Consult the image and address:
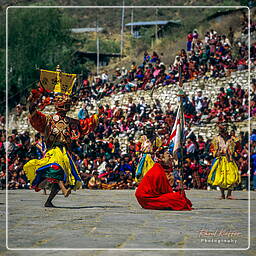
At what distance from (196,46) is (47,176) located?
63.4 feet

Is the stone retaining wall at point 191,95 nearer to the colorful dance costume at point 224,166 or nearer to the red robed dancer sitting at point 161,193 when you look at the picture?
the colorful dance costume at point 224,166

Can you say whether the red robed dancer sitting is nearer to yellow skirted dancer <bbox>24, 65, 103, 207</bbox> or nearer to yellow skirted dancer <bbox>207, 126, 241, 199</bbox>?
yellow skirted dancer <bbox>24, 65, 103, 207</bbox>

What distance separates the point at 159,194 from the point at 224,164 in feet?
13.1

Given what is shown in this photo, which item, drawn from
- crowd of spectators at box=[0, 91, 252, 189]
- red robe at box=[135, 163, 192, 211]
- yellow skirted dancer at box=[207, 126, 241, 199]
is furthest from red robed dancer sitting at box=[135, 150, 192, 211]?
crowd of spectators at box=[0, 91, 252, 189]

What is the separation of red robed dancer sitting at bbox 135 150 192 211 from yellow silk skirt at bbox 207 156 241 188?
3536mm

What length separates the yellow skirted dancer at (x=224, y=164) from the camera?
614 inches

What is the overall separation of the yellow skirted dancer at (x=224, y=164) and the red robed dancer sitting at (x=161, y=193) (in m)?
3.47

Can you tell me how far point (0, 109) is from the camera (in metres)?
36.1

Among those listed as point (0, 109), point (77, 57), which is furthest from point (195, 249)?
point (77, 57)

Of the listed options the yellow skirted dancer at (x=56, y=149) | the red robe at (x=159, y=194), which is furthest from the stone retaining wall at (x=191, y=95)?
the yellow skirted dancer at (x=56, y=149)

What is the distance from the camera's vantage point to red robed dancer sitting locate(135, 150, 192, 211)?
1187 centimetres

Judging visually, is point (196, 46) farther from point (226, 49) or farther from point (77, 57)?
point (77, 57)

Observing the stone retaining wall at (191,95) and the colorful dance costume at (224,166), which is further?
the stone retaining wall at (191,95)

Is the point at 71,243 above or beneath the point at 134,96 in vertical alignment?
beneath
